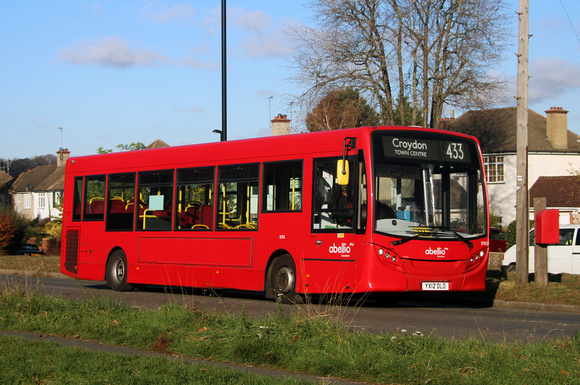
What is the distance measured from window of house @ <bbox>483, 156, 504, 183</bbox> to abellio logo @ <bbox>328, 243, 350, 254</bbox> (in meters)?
44.7

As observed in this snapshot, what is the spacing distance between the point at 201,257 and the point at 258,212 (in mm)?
2053

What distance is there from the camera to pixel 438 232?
1391 cm

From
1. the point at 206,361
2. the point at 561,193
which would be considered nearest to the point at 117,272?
the point at 206,361

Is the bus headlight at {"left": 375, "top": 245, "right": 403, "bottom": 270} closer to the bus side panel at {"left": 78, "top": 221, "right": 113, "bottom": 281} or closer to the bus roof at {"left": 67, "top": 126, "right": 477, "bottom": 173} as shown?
the bus roof at {"left": 67, "top": 126, "right": 477, "bottom": 173}

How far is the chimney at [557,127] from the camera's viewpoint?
5619 centimetres

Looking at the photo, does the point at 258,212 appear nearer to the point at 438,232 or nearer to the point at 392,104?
the point at 438,232

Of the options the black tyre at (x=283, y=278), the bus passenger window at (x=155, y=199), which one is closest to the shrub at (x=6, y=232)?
the bus passenger window at (x=155, y=199)

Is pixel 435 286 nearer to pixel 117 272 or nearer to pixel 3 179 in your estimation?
pixel 117 272

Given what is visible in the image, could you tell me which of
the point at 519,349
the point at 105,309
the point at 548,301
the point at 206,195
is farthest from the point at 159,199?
the point at 519,349

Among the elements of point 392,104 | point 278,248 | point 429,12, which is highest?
point 429,12

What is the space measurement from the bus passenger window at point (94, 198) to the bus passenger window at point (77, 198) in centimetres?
22

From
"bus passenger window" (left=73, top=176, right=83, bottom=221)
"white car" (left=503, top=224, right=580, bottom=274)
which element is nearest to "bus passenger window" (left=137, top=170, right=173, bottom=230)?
"bus passenger window" (left=73, top=176, right=83, bottom=221)

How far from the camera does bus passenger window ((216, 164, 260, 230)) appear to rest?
15773 mm

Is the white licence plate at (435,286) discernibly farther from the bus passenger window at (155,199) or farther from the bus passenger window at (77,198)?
the bus passenger window at (77,198)
